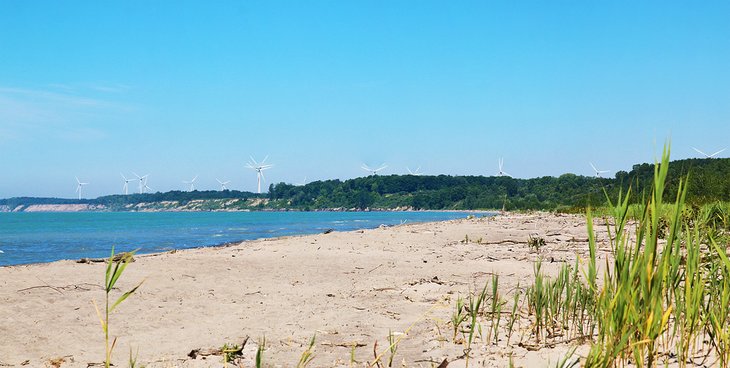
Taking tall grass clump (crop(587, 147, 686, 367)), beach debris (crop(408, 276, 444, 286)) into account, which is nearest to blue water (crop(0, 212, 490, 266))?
beach debris (crop(408, 276, 444, 286))

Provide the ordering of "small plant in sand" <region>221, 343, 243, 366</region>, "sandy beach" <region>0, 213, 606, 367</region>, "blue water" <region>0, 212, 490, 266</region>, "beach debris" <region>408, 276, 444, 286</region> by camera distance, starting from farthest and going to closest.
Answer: "blue water" <region>0, 212, 490, 266</region>, "beach debris" <region>408, 276, 444, 286</region>, "sandy beach" <region>0, 213, 606, 367</region>, "small plant in sand" <region>221, 343, 243, 366</region>

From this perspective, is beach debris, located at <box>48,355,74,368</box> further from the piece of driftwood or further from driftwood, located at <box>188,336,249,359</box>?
the piece of driftwood

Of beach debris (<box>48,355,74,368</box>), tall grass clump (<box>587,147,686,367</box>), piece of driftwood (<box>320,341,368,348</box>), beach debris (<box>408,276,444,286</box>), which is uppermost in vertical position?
tall grass clump (<box>587,147,686,367</box>)

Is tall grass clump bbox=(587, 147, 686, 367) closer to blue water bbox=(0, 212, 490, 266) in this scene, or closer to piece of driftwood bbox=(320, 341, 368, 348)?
piece of driftwood bbox=(320, 341, 368, 348)

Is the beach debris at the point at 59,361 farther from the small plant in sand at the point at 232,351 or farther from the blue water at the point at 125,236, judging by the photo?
the blue water at the point at 125,236

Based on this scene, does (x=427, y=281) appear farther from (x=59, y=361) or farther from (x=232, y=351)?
(x=59, y=361)

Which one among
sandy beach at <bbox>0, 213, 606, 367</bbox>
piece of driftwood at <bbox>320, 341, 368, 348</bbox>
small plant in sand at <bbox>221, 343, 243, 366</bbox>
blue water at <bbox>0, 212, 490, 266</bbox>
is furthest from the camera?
blue water at <bbox>0, 212, 490, 266</bbox>

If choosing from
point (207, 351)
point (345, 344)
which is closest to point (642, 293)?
point (345, 344)

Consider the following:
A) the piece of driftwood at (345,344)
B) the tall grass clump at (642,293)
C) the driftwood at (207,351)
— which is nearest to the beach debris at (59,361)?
the driftwood at (207,351)

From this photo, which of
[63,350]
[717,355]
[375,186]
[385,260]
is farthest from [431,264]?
[375,186]

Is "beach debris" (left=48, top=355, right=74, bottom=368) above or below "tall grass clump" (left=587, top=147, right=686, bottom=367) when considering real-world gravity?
below

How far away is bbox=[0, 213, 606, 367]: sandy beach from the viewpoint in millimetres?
5082

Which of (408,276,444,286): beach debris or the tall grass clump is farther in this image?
(408,276,444,286): beach debris

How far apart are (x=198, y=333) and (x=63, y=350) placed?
1230 millimetres
